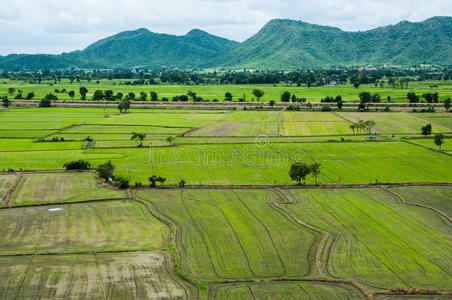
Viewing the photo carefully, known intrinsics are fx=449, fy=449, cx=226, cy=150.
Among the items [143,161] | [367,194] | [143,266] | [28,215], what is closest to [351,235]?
[367,194]

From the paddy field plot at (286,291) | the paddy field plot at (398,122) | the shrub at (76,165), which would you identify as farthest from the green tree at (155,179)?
the paddy field plot at (398,122)

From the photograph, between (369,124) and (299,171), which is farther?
(369,124)

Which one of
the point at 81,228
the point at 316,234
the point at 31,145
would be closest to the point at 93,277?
the point at 81,228

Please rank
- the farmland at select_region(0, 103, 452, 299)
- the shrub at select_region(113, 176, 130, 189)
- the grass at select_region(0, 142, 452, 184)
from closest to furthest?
the farmland at select_region(0, 103, 452, 299) < the shrub at select_region(113, 176, 130, 189) < the grass at select_region(0, 142, 452, 184)

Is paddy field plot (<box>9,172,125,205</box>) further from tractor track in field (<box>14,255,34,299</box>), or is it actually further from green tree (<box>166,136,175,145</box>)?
green tree (<box>166,136,175,145</box>)

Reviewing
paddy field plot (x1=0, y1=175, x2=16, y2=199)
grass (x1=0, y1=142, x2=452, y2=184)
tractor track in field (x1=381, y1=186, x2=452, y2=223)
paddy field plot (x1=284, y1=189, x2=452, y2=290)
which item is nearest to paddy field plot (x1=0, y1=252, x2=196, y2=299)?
paddy field plot (x1=284, y1=189, x2=452, y2=290)

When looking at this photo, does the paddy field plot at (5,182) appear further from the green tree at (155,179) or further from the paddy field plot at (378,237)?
the paddy field plot at (378,237)

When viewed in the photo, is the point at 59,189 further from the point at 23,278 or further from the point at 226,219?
the point at 23,278

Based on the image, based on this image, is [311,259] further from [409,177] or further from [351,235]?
[409,177]
